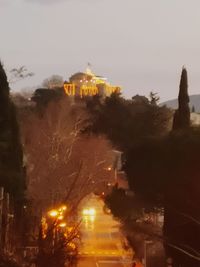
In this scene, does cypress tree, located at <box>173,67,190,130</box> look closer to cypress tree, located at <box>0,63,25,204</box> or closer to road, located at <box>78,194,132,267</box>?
cypress tree, located at <box>0,63,25,204</box>

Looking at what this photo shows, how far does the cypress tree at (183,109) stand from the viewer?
69.3 feet

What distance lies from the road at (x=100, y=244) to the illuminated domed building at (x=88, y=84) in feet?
139

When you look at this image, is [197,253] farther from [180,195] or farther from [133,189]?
[133,189]

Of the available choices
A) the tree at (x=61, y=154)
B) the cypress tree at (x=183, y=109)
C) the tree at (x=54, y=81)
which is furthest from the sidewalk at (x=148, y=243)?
the tree at (x=54, y=81)

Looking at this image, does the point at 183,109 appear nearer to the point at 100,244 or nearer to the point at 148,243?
the point at 148,243

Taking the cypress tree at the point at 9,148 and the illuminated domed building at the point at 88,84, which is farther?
the illuminated domed building at the point at 88,84

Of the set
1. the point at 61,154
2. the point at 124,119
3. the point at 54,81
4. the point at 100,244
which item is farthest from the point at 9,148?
the point at 54,81

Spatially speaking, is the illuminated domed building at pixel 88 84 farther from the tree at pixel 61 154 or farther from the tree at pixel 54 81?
the tree at pixel 61 154

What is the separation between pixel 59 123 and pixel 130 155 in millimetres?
26451

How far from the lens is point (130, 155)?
18422 mm

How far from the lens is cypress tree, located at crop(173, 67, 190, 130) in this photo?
2111 centimetres

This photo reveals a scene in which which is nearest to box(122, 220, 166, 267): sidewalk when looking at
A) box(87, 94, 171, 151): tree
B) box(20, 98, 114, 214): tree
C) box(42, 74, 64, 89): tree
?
box(20, 98, 114, 214): tree

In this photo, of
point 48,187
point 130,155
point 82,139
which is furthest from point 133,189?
point 82,139

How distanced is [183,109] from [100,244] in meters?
14.1
